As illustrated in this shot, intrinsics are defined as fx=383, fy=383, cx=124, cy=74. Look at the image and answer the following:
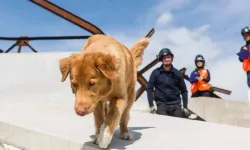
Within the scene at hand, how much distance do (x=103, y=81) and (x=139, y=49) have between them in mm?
1095

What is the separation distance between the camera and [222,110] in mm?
9406

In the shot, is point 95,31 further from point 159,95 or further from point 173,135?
point 173,135

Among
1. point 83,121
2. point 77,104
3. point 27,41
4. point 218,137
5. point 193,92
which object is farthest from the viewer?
point 27,41

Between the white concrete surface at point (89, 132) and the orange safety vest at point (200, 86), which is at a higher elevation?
the orange safety vest at point (200, 86)

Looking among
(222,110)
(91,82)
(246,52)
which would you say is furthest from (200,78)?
(91,82)

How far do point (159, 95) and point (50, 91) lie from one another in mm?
3744

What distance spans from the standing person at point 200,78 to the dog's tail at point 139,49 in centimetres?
567

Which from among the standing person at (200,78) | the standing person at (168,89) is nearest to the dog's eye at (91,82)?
the standing person at (168,89)

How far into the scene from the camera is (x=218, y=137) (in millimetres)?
3779

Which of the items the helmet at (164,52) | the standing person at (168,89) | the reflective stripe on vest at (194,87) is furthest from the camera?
the reflective stripe on vest at (194,87)

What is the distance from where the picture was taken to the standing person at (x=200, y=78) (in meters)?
9.17

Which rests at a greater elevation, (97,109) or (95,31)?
(95,31)

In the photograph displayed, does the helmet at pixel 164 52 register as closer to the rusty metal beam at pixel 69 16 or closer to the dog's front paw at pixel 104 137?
the dog's front paw at pixel 104 137

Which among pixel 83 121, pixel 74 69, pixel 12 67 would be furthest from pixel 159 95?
pixel 12 67
